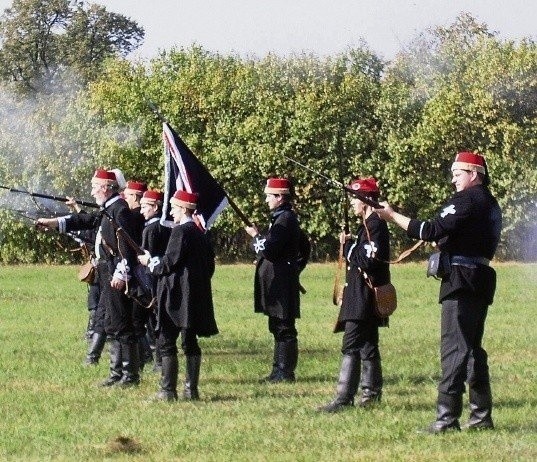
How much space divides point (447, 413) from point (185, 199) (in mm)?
3226

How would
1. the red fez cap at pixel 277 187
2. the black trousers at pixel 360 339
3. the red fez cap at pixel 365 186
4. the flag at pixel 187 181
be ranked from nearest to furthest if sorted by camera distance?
the red fez cap at pixel 365 186
the black trousers at pixel 360 339
the flag at pixel 187 181
the red fez cap at pixel 277 187

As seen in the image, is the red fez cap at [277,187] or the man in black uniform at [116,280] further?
the red fez cap at [277,187]

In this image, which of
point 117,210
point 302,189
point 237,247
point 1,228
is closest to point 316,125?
point 302,189

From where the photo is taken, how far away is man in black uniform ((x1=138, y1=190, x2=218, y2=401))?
39.1ft

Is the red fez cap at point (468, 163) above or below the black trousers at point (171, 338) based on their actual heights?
above

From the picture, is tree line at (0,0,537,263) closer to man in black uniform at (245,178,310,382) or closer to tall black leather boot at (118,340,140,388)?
man in black uniform at (245,178,310,382)

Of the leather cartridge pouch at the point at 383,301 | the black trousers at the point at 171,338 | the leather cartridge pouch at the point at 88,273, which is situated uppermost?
the leather cartridge pouch at the point at 383,301

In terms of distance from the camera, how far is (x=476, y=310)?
989cm

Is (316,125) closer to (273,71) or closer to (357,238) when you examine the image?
(273,71)

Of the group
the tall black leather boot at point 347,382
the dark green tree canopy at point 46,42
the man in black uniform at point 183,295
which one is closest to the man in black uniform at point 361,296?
the tall black leather boot at point 347,382

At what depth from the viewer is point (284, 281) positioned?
13.7m

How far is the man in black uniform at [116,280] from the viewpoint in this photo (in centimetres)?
1311

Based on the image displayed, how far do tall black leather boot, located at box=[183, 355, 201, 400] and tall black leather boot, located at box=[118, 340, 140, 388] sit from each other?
3.64 feet

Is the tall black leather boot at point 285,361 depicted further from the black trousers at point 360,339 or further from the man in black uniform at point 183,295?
the black trousers at point 360,339
